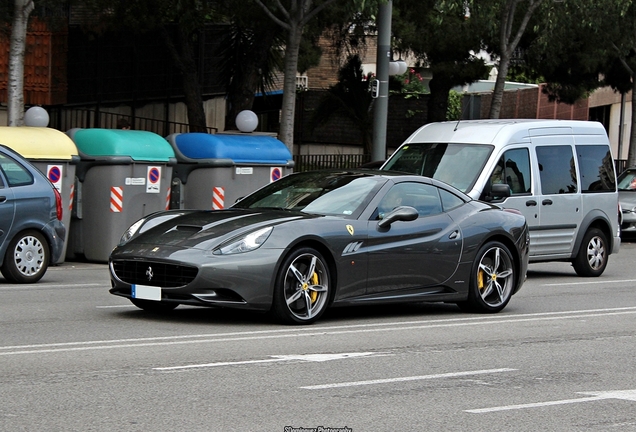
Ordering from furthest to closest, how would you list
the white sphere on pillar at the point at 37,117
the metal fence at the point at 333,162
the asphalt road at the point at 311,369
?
the metal fence at the point at 333,162
the white sphere on pillar at the point at 37,117
the asphalt road at the point at 311,369

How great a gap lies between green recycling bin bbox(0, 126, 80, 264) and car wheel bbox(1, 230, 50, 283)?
205cm

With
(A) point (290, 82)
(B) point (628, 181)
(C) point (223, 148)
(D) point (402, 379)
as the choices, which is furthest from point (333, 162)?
(D) point (402, 379)

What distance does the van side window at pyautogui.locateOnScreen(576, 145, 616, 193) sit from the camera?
1695 cm

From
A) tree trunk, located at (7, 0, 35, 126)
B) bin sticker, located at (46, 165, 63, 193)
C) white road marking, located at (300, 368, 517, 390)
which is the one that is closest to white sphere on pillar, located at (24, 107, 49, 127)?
tree trunk, located at (7, 0, 35, 126)

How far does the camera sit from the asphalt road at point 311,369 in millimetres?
6484

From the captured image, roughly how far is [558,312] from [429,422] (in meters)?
6.27

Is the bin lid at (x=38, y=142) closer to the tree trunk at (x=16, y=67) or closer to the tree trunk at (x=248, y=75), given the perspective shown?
the tree trunk at (x=16, y=67)

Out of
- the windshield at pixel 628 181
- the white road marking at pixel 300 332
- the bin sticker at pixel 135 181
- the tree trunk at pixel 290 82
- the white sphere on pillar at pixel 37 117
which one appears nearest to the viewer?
the white road marking at pixel 300 332

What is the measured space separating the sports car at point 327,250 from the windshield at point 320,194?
0.01 metres

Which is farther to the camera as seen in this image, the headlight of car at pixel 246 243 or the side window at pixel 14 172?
the side window at pixel 14 172

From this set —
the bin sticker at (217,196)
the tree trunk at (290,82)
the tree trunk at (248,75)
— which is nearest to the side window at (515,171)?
the bin sticker at (217,196)

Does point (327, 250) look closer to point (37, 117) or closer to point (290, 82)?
point (37, 117)

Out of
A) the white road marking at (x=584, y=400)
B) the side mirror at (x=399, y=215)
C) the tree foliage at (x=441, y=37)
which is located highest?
the tree foliage at (x=441, y=37)

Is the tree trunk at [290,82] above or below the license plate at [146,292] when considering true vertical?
above
